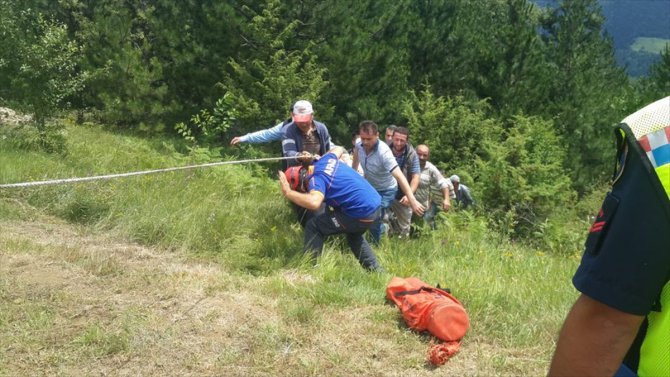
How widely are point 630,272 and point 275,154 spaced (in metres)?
12.1

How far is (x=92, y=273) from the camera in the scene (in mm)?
4828

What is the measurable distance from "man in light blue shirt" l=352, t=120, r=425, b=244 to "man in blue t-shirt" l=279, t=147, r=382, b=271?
1.13 metres

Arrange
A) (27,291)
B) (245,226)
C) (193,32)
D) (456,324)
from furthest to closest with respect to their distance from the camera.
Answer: (193,32), (245,226), (27,291), (456,324)

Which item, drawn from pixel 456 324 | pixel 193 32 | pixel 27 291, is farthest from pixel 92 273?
pixel 193 32

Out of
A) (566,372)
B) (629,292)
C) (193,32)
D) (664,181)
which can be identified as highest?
(193,32)

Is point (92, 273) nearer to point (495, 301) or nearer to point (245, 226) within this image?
point (245, 226)

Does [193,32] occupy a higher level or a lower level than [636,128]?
higher

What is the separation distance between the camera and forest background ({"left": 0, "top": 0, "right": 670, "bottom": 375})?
4.07 metres

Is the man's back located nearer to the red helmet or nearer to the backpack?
the red helmet

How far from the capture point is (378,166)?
23.0ft

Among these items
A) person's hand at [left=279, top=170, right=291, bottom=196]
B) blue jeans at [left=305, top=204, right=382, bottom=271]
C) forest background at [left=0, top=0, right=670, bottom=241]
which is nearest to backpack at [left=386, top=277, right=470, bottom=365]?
blue jeans at [left=305, top=204, right=382, bottom=271]

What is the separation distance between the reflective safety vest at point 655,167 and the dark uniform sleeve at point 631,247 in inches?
0.5

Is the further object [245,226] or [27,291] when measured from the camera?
[245,226]

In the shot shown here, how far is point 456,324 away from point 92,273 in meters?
2.65
